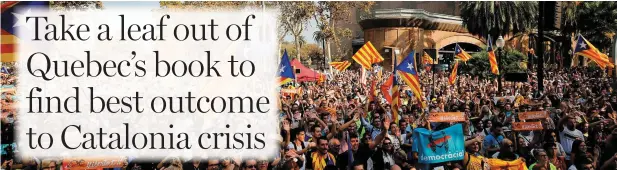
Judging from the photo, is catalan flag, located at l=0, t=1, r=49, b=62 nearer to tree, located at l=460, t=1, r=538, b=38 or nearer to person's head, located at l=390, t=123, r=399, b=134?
person's head, located at l=390, t=123, r=399, b=134

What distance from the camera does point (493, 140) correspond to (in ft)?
27.5

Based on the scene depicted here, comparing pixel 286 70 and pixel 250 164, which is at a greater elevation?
pixel 286 70

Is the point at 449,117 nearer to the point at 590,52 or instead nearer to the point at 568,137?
the point at 568,137

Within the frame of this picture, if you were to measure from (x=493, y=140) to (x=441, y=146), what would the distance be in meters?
1.35

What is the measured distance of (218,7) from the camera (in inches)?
1194

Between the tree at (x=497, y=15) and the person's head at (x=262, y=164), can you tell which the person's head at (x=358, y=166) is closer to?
the person's head at (x=262, y=164)

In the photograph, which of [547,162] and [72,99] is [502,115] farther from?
[72,99]

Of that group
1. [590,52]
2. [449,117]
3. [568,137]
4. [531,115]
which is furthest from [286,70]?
[568,137]

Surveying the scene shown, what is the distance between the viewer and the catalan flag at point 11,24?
838 cm

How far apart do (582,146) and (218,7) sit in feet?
79.8

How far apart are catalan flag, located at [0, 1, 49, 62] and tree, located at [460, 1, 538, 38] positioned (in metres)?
47.6

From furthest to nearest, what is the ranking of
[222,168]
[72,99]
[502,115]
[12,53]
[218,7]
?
[218,7], [502,115], [12,53], [72,99], [222,168]

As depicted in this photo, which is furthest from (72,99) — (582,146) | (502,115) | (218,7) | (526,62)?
(526,62)

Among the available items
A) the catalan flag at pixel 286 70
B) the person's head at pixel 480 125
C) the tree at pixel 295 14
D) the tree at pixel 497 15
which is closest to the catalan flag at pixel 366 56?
the catalan flag at pixel 286 70
